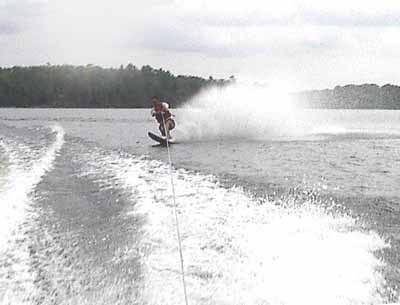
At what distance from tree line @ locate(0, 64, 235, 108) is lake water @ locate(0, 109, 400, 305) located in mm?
37408

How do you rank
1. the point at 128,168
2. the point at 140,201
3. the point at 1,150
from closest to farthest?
the point at 140,201 < the point at 128,168 < the point at 1,150

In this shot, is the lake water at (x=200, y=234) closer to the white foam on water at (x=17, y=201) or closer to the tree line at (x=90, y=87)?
the white foam on water at (x=17, y=201)

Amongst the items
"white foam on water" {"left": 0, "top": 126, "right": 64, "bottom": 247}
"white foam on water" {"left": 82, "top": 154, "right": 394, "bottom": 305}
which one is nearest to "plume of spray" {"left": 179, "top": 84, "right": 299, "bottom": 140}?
"white foam on water" {"left": 0, "top": 126, "right": 64, "bottom": 247}

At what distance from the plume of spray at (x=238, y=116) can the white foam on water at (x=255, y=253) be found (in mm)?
17227

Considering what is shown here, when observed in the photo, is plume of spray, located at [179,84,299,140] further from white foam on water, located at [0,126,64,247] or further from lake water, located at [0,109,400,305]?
lake water, located at [0,109,400,305]

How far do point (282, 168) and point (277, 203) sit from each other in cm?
529

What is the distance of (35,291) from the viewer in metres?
4.66

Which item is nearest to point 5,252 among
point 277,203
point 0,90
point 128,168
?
point 277,203

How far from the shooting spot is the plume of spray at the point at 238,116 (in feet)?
86.6

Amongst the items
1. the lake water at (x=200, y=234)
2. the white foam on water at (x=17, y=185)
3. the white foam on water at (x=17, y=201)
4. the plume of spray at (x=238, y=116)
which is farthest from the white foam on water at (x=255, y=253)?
the plume of spray at (x=238, y=116)

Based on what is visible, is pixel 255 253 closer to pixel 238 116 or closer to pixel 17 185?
pixel 17 185

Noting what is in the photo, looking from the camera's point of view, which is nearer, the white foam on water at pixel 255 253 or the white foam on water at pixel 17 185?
the white foam on water at pixel 255 253

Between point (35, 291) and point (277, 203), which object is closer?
point (35, 291)

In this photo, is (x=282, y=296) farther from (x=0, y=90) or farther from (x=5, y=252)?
(x=0, y=90)
